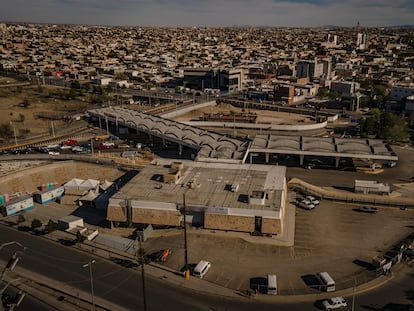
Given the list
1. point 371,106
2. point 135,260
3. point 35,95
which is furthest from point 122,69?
point 135,260

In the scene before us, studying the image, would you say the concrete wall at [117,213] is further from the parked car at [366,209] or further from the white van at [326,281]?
the parked car at [366,209]

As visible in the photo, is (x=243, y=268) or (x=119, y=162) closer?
(x=243, y=268)

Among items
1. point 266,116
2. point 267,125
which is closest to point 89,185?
point 267,125

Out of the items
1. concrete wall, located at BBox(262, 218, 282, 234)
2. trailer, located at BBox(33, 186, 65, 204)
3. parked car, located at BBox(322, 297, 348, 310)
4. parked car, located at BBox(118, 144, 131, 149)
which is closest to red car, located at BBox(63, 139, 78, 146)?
parked car, located at BBox(118, 144, 131, 149)

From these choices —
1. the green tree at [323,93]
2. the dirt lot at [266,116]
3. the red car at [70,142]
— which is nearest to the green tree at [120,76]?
the dirt lot at [266,116]

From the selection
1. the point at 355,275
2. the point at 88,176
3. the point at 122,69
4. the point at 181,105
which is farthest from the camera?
the point at 122,69

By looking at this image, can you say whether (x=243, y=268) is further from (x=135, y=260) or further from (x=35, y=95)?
(x=35, y=95)
